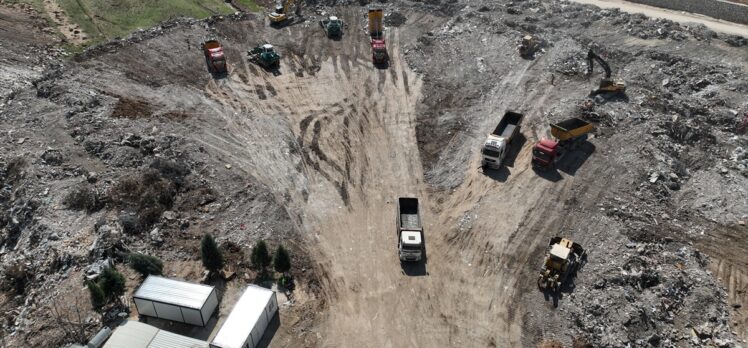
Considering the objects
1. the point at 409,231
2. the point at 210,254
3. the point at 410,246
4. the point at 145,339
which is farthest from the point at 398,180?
the point at 145,339

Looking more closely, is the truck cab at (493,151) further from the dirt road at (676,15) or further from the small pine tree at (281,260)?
the dirt road at (676,15)

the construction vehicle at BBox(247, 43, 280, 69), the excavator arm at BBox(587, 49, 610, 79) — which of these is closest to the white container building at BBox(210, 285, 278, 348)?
the construction vehicle at BBox(247, 43, 280, 69)

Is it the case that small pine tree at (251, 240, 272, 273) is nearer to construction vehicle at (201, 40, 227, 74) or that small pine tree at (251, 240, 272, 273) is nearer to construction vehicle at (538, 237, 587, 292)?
construction vehicle at (538, 237, 587, 292)

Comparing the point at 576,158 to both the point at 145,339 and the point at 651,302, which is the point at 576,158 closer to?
the point at 651,302

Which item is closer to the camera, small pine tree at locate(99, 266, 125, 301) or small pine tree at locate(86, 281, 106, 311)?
small pine tree at locate(86, 281, 106, 311)

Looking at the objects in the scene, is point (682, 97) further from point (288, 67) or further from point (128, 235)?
point (128, 235)
